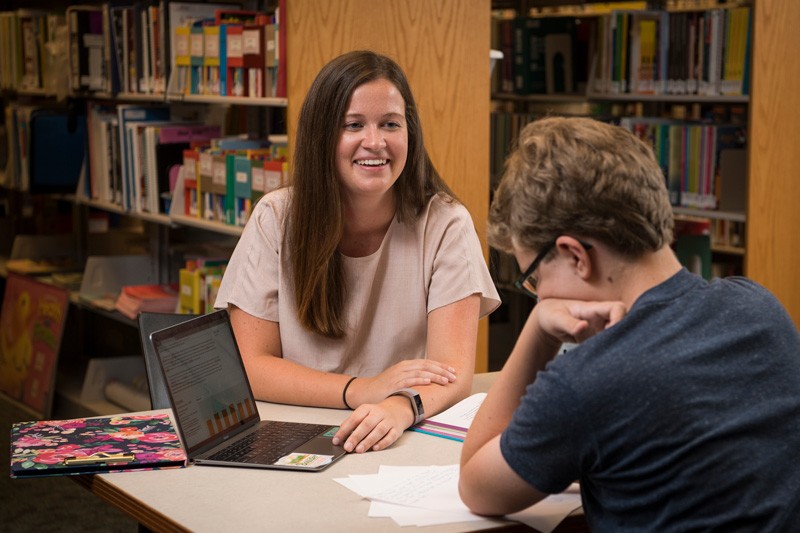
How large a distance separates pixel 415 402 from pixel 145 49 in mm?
3019

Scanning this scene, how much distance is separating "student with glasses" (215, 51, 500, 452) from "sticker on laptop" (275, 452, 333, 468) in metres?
0.41

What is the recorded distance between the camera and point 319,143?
2.30 m

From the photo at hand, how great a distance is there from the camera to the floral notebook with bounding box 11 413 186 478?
1.72m

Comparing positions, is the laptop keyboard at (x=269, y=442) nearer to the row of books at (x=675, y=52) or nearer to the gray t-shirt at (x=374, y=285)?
the gray t-shirt at (x=374, y=285)

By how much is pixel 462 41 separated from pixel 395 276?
1.36 metres

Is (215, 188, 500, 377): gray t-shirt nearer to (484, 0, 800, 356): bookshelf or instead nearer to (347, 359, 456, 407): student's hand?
(347, 359, 456, 407): student's hand

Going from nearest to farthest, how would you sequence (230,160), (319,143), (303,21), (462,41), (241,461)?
(241,461)
(319,143)
(303,21)
(462,41)
(230,160)

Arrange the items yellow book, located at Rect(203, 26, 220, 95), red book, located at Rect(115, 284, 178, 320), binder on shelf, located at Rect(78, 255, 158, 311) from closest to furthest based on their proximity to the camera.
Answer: yellow book, located at Rect(203, 26, 220, 95) < red book, located at Rect(115, 284, 178, 320) < binder on shelf, located at Rect(78, 255, 158, 311)

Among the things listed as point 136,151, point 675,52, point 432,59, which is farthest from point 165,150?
point 675,52

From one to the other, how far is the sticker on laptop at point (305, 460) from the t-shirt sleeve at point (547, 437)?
442mm

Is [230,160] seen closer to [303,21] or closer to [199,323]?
[303,21]

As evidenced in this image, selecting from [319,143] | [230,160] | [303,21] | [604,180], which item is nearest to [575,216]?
[604,180]

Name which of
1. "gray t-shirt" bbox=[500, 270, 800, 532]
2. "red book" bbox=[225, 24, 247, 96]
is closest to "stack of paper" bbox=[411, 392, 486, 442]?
"gray t-shirt" bbox=[500, 270, 800, 532]

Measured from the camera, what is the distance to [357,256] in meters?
2.39
